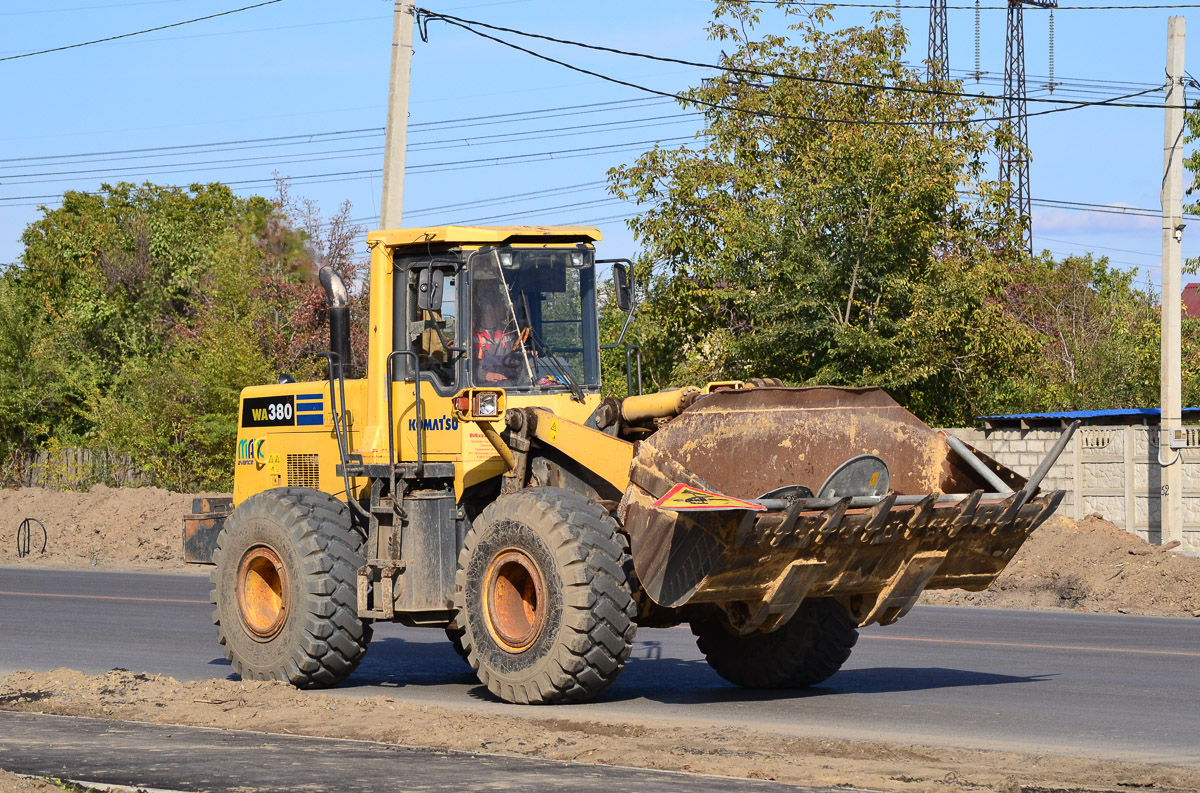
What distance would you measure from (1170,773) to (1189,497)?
16.2m

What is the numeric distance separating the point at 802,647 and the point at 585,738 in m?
2.96

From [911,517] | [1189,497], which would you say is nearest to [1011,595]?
[1189,497]

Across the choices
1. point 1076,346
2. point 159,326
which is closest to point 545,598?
point 1076,346

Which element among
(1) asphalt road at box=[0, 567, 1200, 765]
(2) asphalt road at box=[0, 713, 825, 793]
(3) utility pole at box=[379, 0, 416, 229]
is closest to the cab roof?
(1) asphalt road at box=[0, 567, 1200, 765]

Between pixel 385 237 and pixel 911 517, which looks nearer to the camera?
pixel 911 517

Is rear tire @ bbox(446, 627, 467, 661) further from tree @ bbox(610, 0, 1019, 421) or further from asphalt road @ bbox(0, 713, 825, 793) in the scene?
tree @ bbox(610, 0, 1019, 421)

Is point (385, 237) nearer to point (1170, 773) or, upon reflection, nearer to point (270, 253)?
point (1170, 773)

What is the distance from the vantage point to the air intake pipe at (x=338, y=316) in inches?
461

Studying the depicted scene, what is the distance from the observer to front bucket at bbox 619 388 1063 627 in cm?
952

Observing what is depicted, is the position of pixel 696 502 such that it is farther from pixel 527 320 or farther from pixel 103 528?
pixel 103 528

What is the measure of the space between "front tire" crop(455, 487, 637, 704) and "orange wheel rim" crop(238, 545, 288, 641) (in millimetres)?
1867

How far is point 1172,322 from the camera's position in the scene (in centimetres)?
2294

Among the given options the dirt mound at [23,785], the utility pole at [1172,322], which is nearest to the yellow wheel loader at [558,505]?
the dirt mound at [23,785]

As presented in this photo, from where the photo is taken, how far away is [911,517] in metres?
9.94
